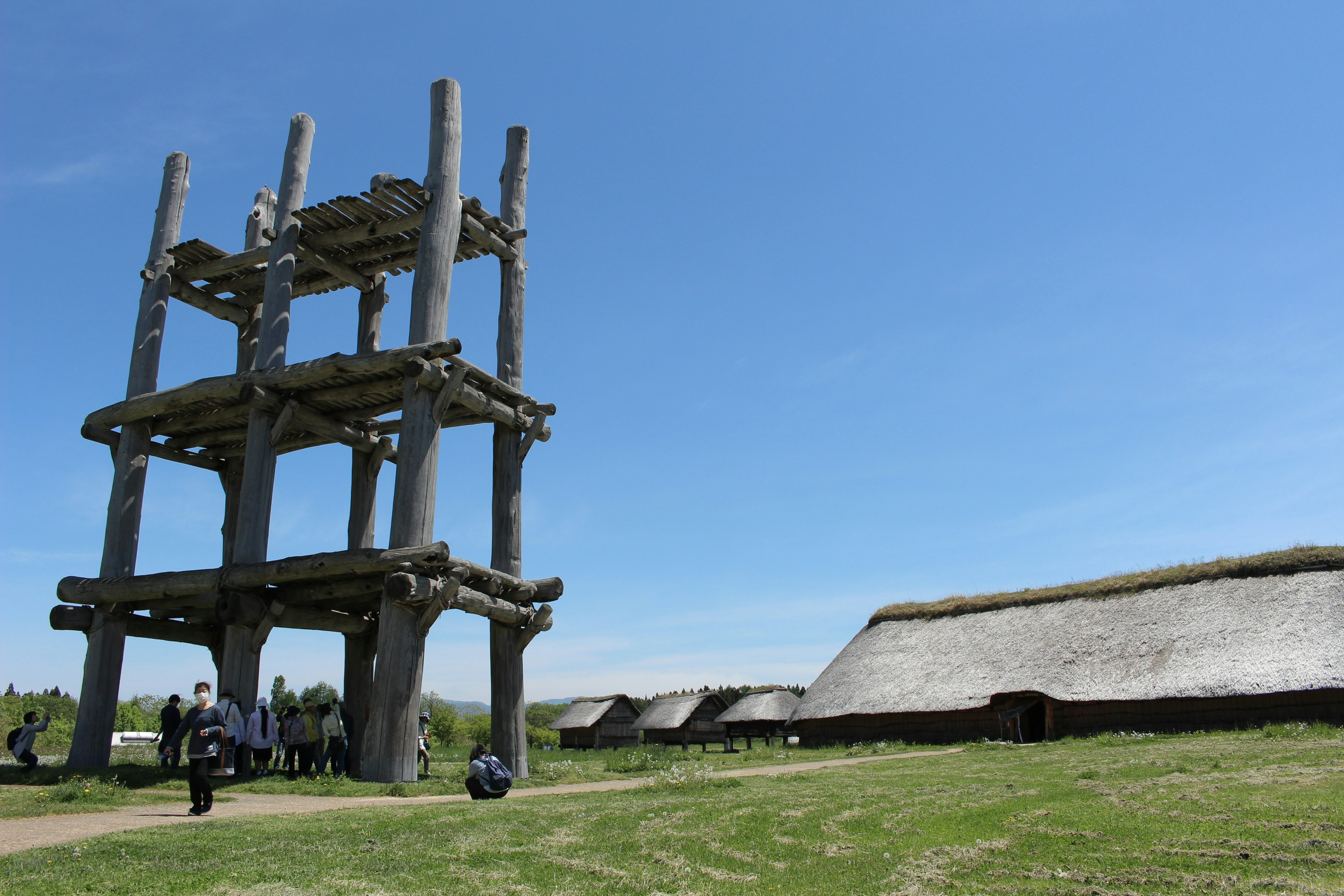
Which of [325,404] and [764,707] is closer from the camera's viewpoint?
[325,404]

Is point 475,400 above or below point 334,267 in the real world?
below

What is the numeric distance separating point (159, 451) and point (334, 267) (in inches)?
240

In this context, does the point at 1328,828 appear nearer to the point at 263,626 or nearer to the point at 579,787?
the point at 579,787

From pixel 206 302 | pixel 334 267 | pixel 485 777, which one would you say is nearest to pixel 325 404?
pixel 334 267

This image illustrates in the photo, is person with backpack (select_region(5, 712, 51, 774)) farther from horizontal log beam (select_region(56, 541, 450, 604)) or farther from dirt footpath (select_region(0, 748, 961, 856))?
dirt footpath (select_region(0, 748, 961, 856))

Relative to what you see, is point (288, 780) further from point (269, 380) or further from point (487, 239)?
point (487, 239)

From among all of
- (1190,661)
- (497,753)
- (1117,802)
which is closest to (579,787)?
(497,753)

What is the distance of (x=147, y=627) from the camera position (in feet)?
65.2

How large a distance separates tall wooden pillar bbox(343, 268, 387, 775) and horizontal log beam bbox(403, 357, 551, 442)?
3779 mm

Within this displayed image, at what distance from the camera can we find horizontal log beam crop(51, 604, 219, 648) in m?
18.7

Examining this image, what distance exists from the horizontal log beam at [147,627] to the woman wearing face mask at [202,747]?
9514 mm

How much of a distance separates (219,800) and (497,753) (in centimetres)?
629

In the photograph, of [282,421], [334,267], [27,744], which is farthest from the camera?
[334,267]

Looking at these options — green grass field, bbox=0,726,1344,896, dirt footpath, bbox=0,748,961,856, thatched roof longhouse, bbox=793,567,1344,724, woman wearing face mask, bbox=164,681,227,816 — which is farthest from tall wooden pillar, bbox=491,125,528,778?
thatched roof longhouse, bbox=793,567,1344,724
